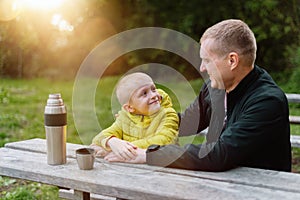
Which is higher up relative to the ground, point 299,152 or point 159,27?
point 159,27

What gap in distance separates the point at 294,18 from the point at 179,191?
8696mm

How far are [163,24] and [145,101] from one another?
8.49 m

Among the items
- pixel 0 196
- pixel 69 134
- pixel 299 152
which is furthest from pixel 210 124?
pixel 69 134

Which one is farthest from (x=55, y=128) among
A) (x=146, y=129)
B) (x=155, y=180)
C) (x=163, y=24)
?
(x=163, y=24)

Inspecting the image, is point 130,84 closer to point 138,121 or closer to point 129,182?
point 138,121

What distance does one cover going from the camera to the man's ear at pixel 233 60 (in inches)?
90.3

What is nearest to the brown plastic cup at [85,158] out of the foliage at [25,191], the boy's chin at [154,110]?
the boy's chin at [154,110]

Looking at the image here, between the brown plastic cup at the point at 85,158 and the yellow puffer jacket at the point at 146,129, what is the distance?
213mm

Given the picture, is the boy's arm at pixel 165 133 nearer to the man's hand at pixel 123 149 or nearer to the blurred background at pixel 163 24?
the man's hand at pixel 123 149

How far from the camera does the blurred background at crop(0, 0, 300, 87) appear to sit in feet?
32.0

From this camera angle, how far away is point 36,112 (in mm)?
7926

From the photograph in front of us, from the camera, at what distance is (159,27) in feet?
35.9

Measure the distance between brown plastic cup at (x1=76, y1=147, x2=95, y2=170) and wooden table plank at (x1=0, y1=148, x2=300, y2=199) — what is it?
2cm

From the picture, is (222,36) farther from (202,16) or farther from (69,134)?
(202,16)
